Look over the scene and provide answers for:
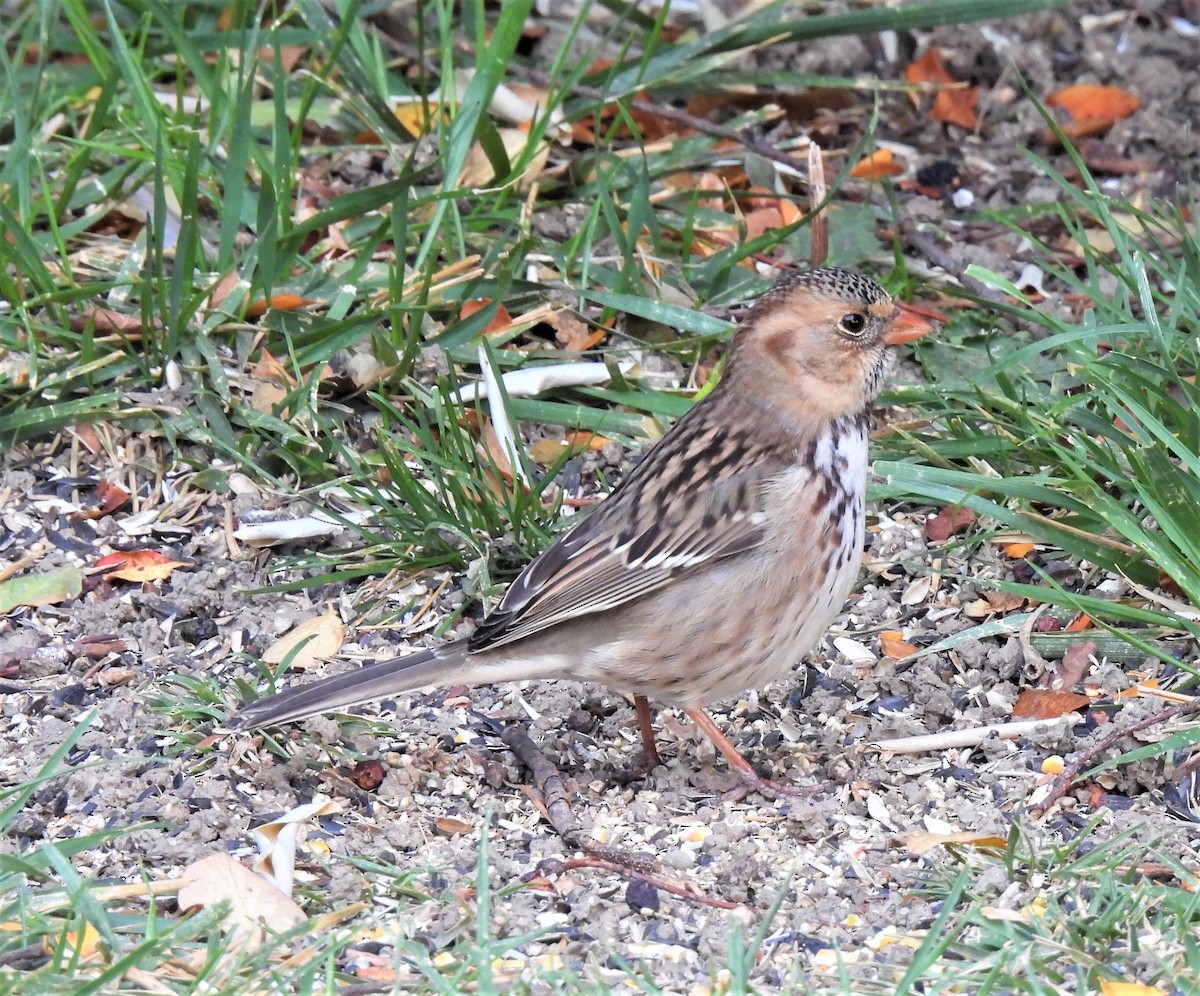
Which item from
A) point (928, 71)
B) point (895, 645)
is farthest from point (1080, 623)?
point (928, 71)

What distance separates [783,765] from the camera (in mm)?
4562

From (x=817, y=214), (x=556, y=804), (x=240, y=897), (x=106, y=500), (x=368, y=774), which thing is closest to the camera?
(x=240, y=897)

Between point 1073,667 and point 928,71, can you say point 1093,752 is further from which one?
point 928,71

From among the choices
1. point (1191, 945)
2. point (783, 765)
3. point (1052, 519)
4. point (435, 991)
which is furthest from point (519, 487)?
point (1191, 945)

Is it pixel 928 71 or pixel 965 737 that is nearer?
pixel 965 737

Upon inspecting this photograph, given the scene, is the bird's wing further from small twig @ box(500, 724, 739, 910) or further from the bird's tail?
small twig @ box(500, 724, 739, 910)

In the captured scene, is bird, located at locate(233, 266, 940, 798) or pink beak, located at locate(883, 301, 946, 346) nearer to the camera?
bird, located at locate(233, 266, 940, 798)

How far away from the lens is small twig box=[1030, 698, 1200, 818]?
412 centimetres

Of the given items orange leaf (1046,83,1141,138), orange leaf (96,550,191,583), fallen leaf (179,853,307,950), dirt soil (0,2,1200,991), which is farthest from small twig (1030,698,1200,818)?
orange leaf (1046,83,1141,138)

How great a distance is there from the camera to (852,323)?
464 cm

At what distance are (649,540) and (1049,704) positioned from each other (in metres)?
1.06

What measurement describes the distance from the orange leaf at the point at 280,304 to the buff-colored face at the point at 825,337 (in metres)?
1.56

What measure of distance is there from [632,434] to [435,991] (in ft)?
7.74

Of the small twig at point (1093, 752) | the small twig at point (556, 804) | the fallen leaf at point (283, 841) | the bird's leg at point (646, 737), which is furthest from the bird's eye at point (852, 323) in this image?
the fallen leaf at point (283, 841)
